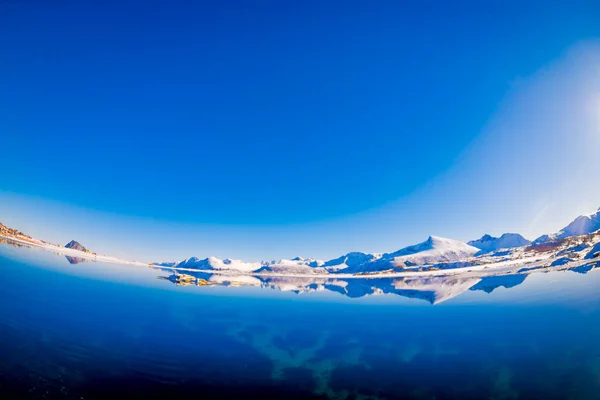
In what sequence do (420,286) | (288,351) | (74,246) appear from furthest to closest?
(74,246) < (420,286) < (288,351)

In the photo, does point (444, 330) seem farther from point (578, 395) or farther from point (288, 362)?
point (288, 362)

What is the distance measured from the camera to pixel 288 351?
52.4ft

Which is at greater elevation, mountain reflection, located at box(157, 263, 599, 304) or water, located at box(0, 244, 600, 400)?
water, located at box(0, 244, 600, 400)

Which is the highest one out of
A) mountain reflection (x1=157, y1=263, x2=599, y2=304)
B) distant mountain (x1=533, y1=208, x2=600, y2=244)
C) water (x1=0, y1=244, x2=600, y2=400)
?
distant mountain (x1=533, y1=208, x2=600, y2=244)

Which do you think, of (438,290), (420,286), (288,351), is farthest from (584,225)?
(288,351)

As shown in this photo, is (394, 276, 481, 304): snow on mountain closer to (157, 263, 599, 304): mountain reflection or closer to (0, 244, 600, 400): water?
(157, 263, 599, 304): mountain reflection

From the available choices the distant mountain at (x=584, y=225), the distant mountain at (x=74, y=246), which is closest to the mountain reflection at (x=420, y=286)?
the distant mountain at (x=74, y=246)

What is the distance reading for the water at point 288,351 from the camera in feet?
34.3

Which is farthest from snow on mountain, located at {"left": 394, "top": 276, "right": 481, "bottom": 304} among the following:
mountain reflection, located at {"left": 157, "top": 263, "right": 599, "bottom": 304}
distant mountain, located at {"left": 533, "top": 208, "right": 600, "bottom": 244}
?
distant mountain, located at {"left": 533, "top": 208, "right": 600, "bottom": 244}

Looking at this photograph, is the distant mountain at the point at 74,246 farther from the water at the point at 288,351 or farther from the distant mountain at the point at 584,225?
the distant mountain at the point at 584,225

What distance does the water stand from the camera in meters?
10.5

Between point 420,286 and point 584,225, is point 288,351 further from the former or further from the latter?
point 584,225

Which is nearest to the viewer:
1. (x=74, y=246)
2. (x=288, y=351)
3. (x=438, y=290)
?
(x=288, y=351)

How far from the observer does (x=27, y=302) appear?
1828cm
